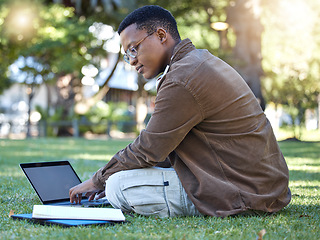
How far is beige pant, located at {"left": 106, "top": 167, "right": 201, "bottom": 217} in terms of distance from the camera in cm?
345

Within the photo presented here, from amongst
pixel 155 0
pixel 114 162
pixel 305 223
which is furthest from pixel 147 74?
pixel 155 0

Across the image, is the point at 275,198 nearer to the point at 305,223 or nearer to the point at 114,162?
the point at 305,223

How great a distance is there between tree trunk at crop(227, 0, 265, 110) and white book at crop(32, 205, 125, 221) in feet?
38.9

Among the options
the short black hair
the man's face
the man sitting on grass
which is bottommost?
the man sitting on grass

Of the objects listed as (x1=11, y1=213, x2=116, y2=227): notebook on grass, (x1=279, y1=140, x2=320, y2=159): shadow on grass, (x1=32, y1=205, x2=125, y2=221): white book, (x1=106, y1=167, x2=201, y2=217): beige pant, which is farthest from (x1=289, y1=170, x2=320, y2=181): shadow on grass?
(x1=11, y1=213, x2=116, y2=227): notebook on grass

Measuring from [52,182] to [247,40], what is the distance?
1189 cm

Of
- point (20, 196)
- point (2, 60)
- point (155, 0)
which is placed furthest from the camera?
point (2, 60)

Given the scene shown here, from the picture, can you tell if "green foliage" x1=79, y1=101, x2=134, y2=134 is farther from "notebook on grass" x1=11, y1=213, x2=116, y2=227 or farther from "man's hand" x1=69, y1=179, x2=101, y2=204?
"notebook on grass" x1=11, y1=213, x2=116, y2=227

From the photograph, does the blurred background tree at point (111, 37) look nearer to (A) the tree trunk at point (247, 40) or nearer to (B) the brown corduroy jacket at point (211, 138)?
(A) the tree trunk at point (247, 40)

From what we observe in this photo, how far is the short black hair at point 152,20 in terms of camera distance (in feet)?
11.5

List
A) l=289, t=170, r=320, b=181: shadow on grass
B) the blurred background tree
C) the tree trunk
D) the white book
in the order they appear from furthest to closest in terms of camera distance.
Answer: the blurred background tree
the tree trunk
l=289, t=170, r=320, b=181: shadow on grass
the white book

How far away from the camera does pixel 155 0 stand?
1981 centimetres

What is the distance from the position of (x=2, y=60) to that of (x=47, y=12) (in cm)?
565

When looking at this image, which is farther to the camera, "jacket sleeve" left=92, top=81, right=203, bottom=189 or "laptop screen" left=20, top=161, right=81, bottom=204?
"laptop screen" left=20, top=161, right=81, bottom=204
